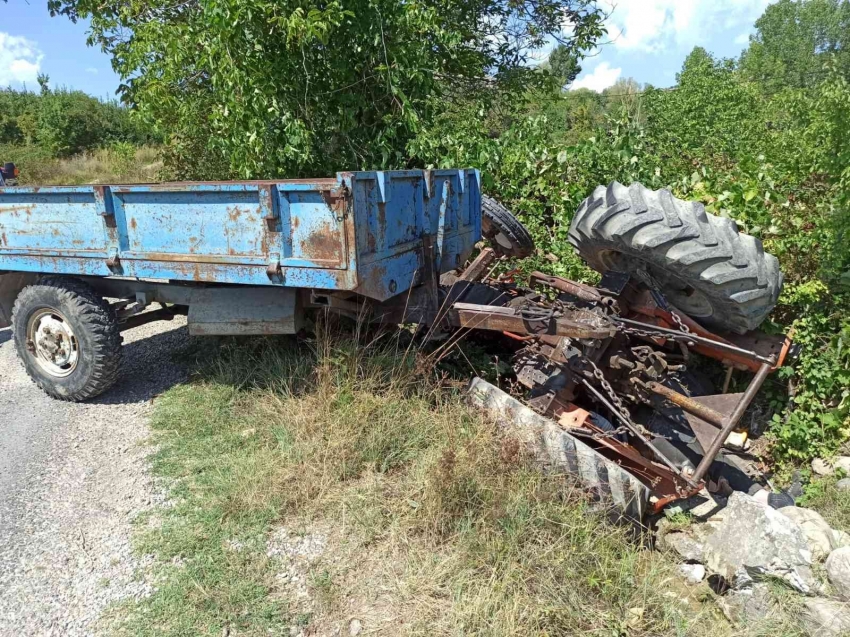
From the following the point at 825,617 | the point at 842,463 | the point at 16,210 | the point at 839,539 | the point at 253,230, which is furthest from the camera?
the point at 16,210

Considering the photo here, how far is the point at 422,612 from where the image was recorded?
8.82 ft

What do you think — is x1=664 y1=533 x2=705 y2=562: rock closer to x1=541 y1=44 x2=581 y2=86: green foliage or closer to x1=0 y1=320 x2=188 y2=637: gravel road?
x1=0 y1=320 x2=188 y2=637: gravel road

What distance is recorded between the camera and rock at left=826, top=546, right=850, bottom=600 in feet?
9.60

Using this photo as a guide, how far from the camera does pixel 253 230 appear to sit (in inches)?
153

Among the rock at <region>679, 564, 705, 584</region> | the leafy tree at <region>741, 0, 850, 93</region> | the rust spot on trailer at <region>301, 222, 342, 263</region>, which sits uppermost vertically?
the leafy tree at <region>741, 0, 850, 93</region>

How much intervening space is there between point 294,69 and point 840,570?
6037mm

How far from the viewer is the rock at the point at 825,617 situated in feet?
8.84

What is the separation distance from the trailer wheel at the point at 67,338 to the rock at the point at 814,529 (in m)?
5.11

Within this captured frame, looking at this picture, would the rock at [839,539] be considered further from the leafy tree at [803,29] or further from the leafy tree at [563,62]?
the leafy tree at [803,29]

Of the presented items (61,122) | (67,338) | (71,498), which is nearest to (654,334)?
(71,498)

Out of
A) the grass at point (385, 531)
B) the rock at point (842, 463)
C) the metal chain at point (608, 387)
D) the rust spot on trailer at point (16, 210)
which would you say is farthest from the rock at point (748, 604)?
the rust spot on trailer at point (16, 210)

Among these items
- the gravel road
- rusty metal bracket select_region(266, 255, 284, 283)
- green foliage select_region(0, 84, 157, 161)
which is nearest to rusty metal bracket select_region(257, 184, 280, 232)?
rusty metal bracket select_region(266, 255, 284, 283)

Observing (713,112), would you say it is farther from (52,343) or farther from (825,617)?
(52,343)

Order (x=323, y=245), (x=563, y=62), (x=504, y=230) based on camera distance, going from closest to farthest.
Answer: (x=323, y=245) < (x=504, y=230) < (x=563, y=62)
